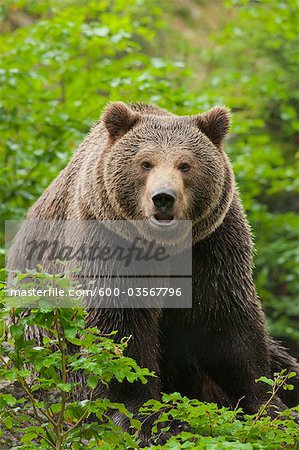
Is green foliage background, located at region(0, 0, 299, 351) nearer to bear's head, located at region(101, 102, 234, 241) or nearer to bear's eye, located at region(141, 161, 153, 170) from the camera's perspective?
bear's head, located at region(101, 102, 234, 241)

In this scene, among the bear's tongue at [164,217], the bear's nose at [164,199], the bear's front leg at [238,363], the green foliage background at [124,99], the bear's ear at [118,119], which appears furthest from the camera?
the green foliage background at [124,99]

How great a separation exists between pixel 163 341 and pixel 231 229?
3.40ft

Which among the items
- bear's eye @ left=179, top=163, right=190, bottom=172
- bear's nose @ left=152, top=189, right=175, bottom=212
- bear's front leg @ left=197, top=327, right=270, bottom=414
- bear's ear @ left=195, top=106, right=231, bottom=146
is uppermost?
bear's ear @ left=195, top=106, right=231, bottom=146

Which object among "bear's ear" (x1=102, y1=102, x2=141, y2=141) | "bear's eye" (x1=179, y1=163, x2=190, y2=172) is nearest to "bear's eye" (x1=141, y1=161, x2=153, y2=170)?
"bear's eye" (x1=179, y1=163, x2=190, y2=172)

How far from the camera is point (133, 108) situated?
6910 millimetres

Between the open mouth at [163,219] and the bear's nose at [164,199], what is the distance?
9cm

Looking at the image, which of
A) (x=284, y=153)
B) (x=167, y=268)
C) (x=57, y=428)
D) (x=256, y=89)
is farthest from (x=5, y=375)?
(x=284, y=153)

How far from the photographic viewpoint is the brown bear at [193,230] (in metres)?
6.18

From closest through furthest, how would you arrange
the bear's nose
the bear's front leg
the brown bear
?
the bear's nose → the brown bear → the bear's front leg

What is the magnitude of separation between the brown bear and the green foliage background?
1.56 meters

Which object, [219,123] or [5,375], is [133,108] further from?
[5,375]

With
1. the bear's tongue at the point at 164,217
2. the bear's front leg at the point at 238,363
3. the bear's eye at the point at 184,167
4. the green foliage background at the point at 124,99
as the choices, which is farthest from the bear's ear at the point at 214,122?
the green foliage background at the point at 124,99

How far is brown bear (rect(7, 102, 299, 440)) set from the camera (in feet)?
20.3

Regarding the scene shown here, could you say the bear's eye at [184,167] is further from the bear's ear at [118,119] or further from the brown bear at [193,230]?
the bear's ear at [118,119]
